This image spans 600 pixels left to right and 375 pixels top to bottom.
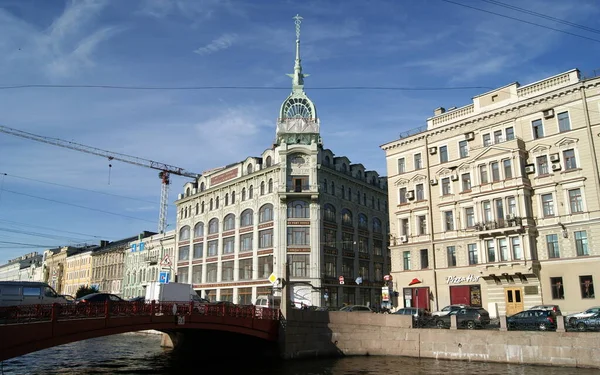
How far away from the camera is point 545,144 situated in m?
42.5

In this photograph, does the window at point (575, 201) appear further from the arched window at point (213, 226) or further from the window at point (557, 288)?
the arched window at point (213, 226)

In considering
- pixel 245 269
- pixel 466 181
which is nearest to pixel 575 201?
pixel 466 181

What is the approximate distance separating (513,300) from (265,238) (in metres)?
32.3

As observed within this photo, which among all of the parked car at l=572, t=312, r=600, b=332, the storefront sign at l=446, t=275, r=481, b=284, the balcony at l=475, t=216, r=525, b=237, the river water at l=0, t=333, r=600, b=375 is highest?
the balcony at l=475, t=216, r=525, b=237

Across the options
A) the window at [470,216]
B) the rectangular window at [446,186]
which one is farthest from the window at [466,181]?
the window at [470,216]

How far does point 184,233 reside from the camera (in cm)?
8169

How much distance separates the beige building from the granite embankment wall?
1008 centimetres

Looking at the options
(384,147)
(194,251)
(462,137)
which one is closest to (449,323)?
(462,137)

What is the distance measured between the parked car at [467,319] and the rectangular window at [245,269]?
1334 inches

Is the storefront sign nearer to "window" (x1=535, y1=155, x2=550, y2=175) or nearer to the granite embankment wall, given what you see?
"window" (x1=535, y1=155, x2=550, y2=175)

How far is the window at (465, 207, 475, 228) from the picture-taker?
4638cm

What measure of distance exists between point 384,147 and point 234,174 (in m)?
25.9

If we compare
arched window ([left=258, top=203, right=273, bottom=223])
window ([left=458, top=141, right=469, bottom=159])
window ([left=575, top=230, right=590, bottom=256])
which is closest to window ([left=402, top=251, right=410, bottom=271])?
window ([left=458, top=141, right=469, bottom=159])

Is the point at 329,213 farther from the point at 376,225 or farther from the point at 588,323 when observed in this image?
the point at 588,323
